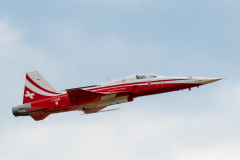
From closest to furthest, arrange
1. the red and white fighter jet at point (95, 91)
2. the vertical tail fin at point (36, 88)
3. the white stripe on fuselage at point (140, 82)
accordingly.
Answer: the red and white fighter jet at point (95, 91)
the white stripe on fuselage at point (140, 82)
the vertical tail fin at point (36, 88)

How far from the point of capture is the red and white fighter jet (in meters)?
31.4

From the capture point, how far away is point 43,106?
31438mm

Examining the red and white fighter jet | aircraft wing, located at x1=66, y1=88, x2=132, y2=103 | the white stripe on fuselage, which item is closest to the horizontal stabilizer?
the red and white fighter jet

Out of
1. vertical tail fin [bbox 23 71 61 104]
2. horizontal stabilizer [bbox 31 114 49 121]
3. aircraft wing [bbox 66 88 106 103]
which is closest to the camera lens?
aircraft wing [bbox 66 88 106 103]

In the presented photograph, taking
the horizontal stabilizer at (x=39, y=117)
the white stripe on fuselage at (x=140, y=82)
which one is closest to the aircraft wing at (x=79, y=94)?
the white stripe on fuselage at (x=140, y=82)

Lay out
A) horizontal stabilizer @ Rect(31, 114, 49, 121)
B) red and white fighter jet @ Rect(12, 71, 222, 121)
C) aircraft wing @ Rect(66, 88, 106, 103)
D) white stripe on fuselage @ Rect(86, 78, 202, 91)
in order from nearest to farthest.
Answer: aircraft wing @ Rect(66, 88, 106, 103)
red and white fighter jet @ Rect(12, 71, 222, 121)
white stripe on fuselage @ Rect(86, 78, 202, 91)
horizontal stabilizer @ Rect(31, 114, 49, 121)

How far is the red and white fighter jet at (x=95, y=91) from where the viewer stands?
103 ft

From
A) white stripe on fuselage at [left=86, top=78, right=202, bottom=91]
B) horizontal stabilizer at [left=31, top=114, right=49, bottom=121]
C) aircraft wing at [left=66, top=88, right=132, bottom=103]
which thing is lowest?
horizontal stabilizer at [left=31, top=114, right=49, bottom=121]

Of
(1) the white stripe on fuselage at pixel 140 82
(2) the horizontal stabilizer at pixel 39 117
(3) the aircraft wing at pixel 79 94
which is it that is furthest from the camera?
(2) the horizontal stabilizer at pixel 39 117

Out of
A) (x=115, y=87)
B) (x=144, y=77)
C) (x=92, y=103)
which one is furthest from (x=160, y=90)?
(x=92, y=103)

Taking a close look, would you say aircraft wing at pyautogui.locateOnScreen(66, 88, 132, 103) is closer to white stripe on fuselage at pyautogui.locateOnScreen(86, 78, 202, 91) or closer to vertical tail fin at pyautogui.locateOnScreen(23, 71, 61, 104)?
white stripe on fuselage at pyautogui.locateOnScreen(86, 78, 202, 91)

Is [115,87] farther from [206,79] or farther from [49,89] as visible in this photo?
[206,79]

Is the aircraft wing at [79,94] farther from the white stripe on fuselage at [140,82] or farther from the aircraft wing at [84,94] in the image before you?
the white stripe on fuselage at [140,82]

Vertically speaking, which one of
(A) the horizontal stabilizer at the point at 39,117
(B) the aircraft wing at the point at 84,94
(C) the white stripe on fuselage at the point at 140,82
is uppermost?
(C) the white stripe on fuselage at the point at 140,82
